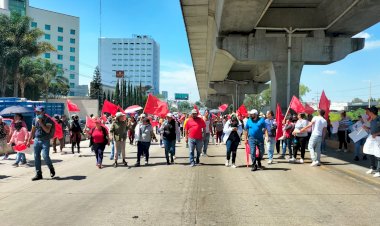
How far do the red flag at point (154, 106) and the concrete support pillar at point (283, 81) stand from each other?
32.2ft

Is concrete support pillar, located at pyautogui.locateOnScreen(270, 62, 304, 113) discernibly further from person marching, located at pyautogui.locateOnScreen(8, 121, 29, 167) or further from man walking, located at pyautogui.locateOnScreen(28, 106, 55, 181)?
man walking, located at pyautogui.locateOnScreen(28, 106, 55, 181)

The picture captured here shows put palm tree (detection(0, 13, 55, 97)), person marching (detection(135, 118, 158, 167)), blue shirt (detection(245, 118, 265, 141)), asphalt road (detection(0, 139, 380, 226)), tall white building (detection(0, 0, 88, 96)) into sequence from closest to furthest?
asphalt road (detection(0, 139, 380, 226))
blue shirt (detection(245, 118, 265, 141))
person marching (detection(135, 118, 158, 167))
palm tree (detection(0, 13, 55, 97))
tall white building (detection(0, 0, 88, 96))

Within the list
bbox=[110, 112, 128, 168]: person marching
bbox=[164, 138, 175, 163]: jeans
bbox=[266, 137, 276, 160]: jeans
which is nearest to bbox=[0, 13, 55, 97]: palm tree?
bbox=[110, 112, 128, 168]: person marching

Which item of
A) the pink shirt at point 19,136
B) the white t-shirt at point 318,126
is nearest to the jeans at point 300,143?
the white t-shirt at point 318,126

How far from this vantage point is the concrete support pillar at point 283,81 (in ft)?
76.0

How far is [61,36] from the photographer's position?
118188 millimetres

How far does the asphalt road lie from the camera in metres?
6.01

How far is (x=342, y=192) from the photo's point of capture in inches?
312

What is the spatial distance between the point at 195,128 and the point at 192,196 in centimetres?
451

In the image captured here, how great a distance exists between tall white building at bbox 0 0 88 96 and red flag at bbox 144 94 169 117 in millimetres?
101320

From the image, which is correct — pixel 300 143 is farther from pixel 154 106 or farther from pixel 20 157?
pixel 20 157

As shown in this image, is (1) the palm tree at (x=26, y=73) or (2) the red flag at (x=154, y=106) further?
(1) the palm tree at (x=26, y=73)

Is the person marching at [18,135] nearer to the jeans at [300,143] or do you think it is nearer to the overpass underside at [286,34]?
the jeans at [300,143]

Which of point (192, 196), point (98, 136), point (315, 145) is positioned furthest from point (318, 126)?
point (98, 136)
